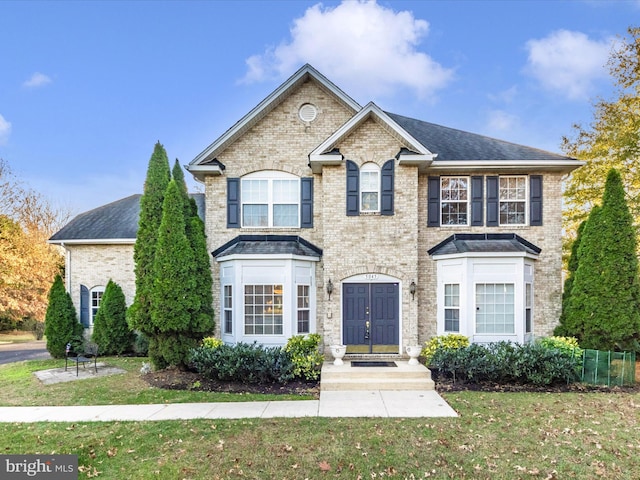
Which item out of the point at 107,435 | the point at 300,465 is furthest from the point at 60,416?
the point at 300,465

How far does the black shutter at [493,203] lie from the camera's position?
11906 mm

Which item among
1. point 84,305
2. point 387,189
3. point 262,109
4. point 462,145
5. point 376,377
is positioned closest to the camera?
point 376,377

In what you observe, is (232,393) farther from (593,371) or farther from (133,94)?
(133,94)

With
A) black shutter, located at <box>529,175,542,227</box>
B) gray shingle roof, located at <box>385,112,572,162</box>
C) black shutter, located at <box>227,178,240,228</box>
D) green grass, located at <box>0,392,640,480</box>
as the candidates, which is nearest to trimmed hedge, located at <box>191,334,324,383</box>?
green grass, located at <box>0,392,640,480</box>

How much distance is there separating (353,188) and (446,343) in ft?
17.1

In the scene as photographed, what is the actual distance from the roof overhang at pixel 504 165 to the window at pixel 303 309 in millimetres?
5554

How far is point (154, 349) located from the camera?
35.3 feet

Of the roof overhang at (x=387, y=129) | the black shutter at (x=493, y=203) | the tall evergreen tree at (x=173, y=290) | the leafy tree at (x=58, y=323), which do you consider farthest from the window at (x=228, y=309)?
the black shutter at (x=493, y=203)

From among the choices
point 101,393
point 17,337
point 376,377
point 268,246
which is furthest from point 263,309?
point 17,337

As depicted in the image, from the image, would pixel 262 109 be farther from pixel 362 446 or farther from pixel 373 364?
pixel 362 446

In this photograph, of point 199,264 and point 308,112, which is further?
point 308,112

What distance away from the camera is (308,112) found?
1224 cm

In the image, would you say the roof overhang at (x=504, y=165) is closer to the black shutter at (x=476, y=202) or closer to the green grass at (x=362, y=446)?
the black shutter at (x=476, y=202)

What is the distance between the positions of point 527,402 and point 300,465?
213 inches
